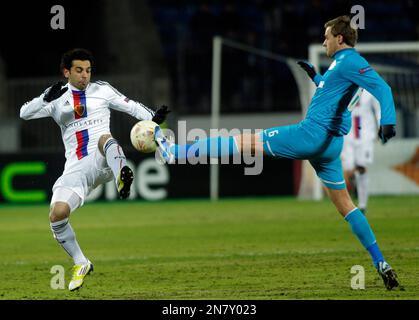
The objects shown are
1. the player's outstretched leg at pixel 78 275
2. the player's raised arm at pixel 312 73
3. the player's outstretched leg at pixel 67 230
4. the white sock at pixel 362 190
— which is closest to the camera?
the player's outstretched leg at pixel 78 275

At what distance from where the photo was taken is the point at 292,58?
70.5 feet

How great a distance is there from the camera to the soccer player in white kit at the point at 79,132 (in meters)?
8.62

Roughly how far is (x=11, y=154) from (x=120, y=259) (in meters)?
9.53

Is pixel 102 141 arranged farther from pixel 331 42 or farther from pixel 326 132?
pixel 331 42

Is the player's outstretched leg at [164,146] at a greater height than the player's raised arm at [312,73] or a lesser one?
lesser

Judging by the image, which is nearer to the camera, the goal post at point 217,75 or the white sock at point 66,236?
the white sock at point 66,236

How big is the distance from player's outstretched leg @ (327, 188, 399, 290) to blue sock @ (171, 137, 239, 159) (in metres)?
0.97

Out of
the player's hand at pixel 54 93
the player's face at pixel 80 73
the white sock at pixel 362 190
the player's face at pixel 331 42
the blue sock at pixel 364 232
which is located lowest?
the white sock at pixel 362 190

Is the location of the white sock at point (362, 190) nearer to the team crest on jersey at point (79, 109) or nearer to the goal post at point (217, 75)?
the goal post at point (217, 75)

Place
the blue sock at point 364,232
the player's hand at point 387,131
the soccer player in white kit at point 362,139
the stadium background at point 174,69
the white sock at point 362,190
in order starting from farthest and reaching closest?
the stadium background at point 174,69
the soccer player in white kit at point 362,139
the white sock at point 362,190
the blue sock at point 364,232
the player's hand at point 387,131

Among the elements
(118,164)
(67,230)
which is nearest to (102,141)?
(118,164)

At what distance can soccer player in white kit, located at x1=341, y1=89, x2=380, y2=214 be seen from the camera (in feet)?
51.2

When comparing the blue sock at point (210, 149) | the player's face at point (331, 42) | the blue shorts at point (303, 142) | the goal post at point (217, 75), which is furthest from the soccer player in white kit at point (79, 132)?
the goal post at point (217, 75)
